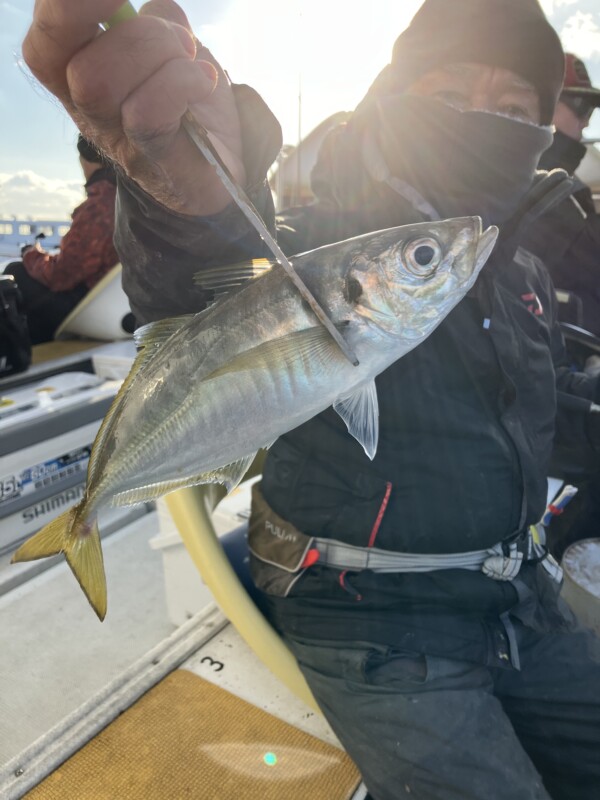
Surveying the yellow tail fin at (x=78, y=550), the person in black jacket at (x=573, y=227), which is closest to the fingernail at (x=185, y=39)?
the yellow tail fin at (x=78, y=550)

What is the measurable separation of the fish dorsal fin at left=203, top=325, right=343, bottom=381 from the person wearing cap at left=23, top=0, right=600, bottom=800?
370mm

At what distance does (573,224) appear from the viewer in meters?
3.41

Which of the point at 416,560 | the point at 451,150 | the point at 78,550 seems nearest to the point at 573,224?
the point at 451,150

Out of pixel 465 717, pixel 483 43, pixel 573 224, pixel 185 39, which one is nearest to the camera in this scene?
pixel 185 39

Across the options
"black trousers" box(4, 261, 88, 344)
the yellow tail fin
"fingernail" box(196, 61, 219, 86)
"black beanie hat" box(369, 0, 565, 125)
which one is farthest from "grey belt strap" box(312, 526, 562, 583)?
"black trousers" box(4, 261, 88, 344)

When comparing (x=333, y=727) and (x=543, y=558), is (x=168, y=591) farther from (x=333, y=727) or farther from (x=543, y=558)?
(x=543, y=558)

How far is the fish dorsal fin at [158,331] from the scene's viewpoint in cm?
104

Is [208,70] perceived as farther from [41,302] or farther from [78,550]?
[41,302]

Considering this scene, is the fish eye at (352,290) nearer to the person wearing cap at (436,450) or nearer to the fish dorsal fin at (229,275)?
the fish dorsal fin at (229,275)

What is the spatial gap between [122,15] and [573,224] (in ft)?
10.9

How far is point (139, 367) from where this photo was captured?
3.43 ft

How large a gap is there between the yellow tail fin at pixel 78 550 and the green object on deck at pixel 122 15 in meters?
0.79

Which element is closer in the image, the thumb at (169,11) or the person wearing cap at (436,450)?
the thumb at (169,11)

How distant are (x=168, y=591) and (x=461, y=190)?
7.07 feet
